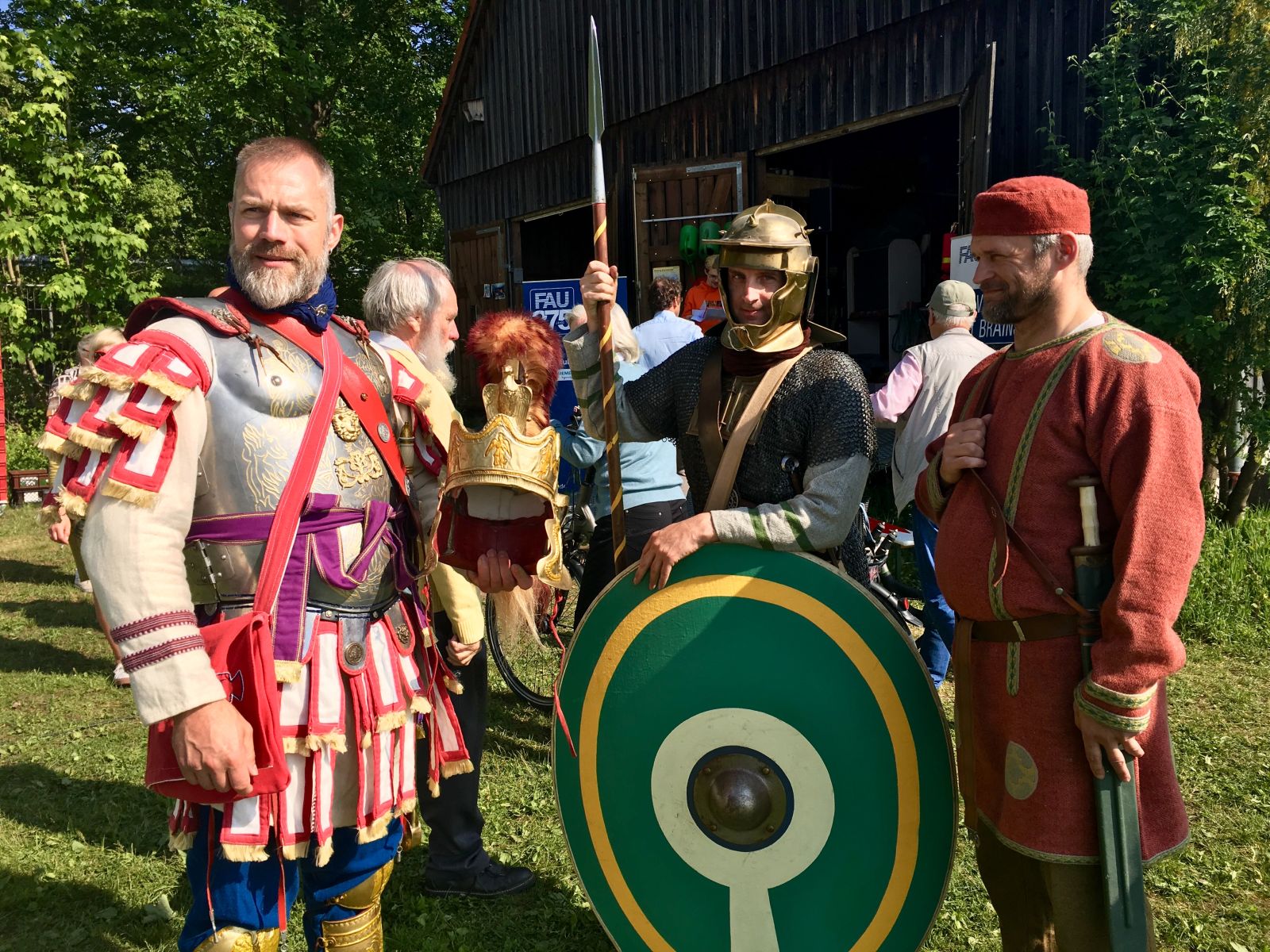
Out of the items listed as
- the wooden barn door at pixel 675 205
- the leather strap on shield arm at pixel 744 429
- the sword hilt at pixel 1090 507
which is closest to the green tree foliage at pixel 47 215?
the wooden barn door at pixel 675 205

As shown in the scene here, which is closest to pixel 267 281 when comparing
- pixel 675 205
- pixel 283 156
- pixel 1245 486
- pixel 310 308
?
pixel 310 308

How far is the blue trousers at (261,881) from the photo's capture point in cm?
177

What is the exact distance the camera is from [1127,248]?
508 centimetres

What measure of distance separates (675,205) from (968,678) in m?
6.81

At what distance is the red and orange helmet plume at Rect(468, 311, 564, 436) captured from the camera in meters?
2.04

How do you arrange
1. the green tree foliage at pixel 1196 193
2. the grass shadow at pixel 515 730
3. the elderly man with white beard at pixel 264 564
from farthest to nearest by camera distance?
the green tree foliage at pixel 1196 193 → the grass shadow at pixel 515 730 → the elderly man with white beard at pixel 264 564

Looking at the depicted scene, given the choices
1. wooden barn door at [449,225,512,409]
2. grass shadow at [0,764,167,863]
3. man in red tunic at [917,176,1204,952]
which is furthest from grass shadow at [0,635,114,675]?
wooden barn door at [449,225,512,409]

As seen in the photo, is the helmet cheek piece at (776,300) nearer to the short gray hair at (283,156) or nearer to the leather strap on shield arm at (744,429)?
Answer: the leather strap on shield arm at (744,429)

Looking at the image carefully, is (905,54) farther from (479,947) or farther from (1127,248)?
(479,947)

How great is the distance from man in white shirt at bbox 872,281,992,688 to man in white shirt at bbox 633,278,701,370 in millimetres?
940

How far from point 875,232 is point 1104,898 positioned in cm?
868

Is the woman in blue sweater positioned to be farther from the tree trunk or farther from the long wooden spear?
the tree trunk

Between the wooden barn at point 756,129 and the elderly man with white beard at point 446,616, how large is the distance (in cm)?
373

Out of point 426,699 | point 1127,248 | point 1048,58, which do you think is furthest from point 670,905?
point 1048,58
